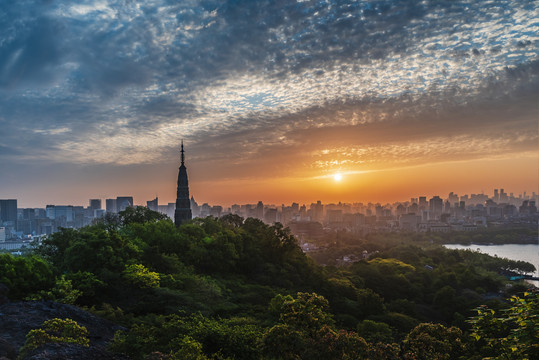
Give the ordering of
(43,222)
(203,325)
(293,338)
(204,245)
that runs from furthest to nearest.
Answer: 1. (43,222)
2. (204,245)
3. (203,325)
4. (293,338)

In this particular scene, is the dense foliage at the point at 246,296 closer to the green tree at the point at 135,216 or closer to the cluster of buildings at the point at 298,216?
the green tree at the point at 135,216

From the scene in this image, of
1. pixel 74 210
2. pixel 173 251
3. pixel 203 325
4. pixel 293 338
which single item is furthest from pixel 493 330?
pixel 74 210

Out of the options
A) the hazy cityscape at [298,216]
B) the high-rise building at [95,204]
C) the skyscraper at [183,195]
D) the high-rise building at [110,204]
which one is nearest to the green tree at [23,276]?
the skyscraper at [183,195]

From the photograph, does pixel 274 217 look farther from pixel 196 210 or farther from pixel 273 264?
pixel 273 264

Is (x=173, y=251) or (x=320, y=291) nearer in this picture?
(x=173, y=251)

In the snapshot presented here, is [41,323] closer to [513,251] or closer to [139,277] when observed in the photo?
[139,277]

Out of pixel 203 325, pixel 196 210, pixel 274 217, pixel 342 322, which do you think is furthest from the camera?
pixel 274 217

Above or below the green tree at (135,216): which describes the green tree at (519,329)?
below
